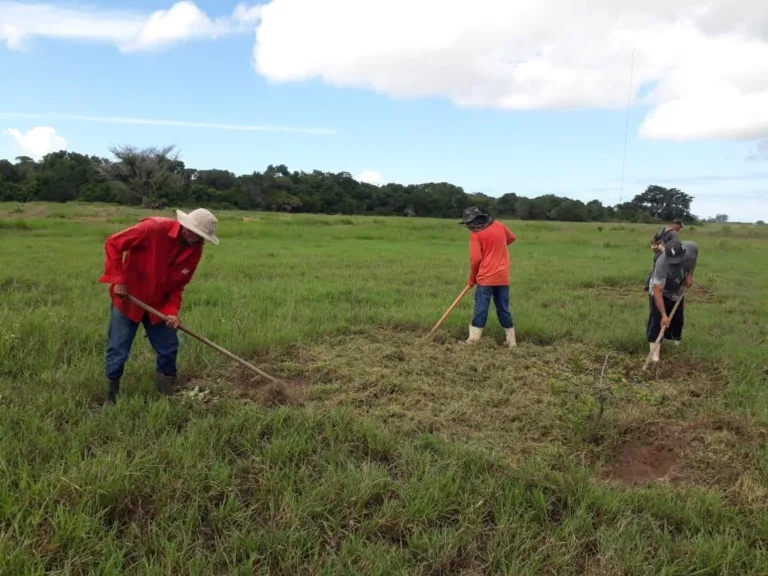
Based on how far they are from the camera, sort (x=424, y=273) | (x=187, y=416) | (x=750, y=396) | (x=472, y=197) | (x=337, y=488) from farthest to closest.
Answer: (x=472, y=197) → (x=424, y=273) → (x=750, y=396) → (x=187, y=416) → (x=337, y=488)

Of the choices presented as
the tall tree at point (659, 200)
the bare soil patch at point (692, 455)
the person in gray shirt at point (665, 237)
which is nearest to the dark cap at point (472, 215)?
the person in gray shirt at point (665, 237)

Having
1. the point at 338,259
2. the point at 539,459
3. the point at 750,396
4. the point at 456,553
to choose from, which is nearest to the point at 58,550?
the point at 456,553

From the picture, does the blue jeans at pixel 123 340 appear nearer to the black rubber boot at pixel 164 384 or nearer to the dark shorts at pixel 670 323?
the black rubber boot at pixel 164 384

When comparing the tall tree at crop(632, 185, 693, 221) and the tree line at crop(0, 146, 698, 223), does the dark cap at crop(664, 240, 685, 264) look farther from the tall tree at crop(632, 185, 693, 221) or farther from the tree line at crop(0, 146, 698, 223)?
the tall tree at crop(632, 185, 693, 221)

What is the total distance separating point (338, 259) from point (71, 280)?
607 centimetres

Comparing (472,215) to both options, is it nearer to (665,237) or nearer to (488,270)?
(488,270)

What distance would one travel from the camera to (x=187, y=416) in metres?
3.76

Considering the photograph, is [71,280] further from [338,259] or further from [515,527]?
[515,527]

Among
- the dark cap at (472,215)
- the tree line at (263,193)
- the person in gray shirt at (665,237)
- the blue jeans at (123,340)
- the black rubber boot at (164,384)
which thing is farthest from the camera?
the tree line at (263,193)

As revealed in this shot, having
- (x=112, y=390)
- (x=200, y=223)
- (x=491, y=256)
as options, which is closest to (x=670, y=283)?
(x=491, y=256)

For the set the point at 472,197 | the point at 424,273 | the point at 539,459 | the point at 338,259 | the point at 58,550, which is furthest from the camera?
the point at 472,197

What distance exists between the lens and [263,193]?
186 feet

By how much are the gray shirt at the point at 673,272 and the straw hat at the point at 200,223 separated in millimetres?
4082

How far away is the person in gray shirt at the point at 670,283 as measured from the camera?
5.48 m
